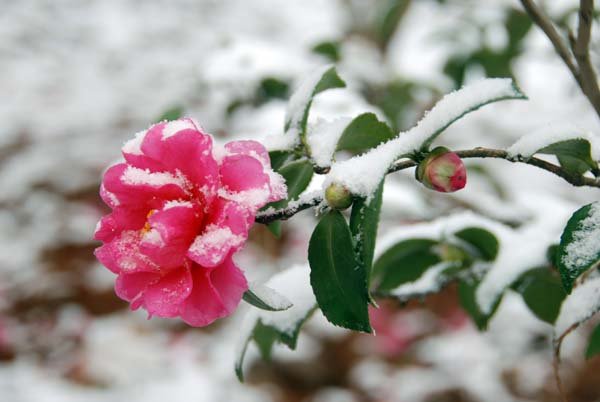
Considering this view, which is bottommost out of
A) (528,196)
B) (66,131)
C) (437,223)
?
(66,131)

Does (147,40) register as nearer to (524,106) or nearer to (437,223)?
(524,106)

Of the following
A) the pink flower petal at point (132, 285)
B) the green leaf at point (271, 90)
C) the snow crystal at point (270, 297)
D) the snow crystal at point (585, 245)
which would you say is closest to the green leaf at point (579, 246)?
the snow crystal at point (585, 245)

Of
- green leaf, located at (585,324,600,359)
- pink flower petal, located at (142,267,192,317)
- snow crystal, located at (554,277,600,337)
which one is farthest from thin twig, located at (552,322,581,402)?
pink flower petal, located at (142,267,192,317)

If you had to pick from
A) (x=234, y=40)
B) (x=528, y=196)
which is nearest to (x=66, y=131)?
(x=234, y=40)

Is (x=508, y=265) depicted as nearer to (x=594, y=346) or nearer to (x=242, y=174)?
(x=594, y=346)

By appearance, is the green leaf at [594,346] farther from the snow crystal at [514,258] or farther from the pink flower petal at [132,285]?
the pink flower petal at [132,285]

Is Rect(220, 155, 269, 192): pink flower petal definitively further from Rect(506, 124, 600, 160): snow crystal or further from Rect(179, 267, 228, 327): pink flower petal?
Rect(506, 124, 600, 160): snow crystal

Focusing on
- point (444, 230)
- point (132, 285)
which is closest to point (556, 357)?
point (444, 230)
